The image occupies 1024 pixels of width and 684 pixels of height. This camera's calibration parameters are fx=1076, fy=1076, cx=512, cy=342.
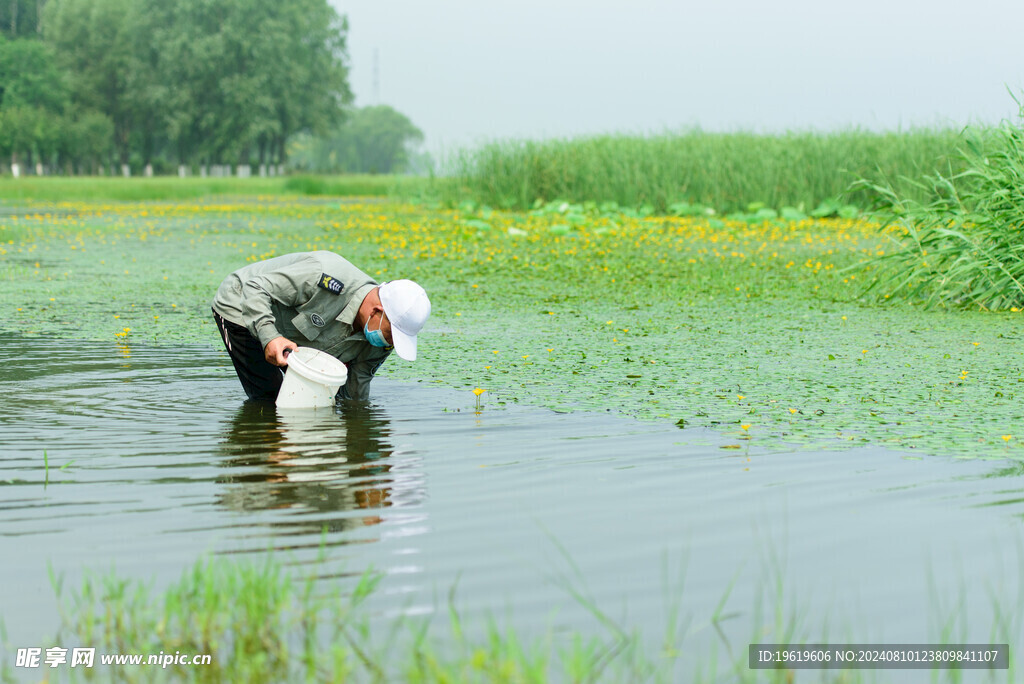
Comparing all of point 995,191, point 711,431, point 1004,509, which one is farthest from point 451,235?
point 1004,509

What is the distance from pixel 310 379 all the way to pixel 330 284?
0.49m

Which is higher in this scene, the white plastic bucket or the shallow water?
the white plastic bucket

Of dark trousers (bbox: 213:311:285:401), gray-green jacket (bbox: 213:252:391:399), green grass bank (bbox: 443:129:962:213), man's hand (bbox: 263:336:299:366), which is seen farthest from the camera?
green grass bank (bbox: 443:129:962:213)

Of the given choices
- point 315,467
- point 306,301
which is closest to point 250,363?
point 306,301

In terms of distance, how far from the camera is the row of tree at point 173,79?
199 feet

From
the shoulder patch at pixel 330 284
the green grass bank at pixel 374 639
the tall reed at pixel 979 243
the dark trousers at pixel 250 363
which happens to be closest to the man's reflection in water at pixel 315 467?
the dark trousers at pixel 250 363

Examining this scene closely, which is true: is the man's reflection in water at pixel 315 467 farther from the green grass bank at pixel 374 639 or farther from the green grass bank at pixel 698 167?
the green grass bank at pixel 698 167

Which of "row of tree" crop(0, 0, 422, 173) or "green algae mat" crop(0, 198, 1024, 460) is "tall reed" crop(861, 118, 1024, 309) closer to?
"green algae mat" crop(0, 198, 1024, 460)

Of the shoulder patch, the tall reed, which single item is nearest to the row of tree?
the tall reed

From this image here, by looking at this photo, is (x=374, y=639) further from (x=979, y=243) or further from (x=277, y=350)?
(x=979, y=243)

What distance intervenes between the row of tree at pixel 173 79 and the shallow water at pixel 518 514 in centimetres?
5694

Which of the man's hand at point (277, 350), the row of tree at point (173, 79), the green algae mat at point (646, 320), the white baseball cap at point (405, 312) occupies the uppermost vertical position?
the row of tree at point (173, 79)

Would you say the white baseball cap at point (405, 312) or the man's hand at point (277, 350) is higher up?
the white baseball cap at point (405, 312)

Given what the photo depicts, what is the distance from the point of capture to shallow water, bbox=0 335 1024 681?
3053 mm
